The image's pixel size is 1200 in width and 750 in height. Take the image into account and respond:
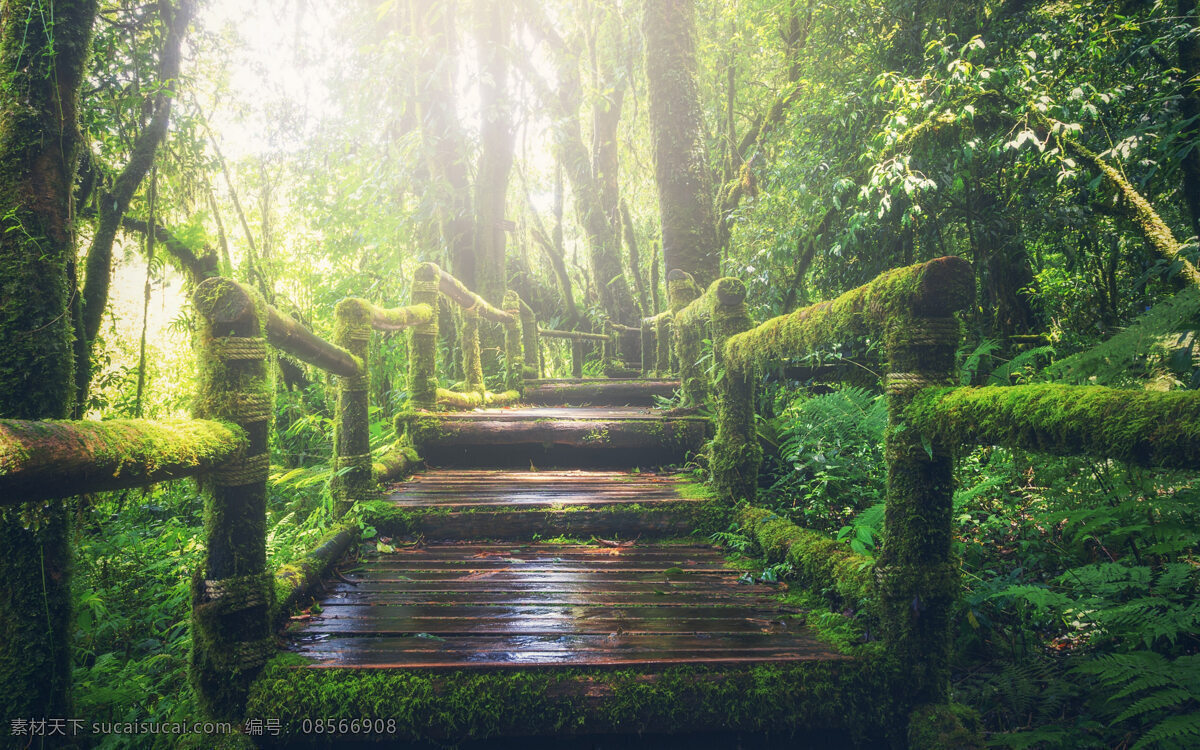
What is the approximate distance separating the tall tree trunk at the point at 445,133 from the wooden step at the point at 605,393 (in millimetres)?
3058

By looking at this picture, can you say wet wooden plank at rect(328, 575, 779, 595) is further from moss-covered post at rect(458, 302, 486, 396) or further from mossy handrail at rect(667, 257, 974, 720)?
moss-covered post at rect(458, 302, 486, 396)

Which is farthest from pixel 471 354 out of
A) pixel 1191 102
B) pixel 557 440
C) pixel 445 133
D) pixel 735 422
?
pixel 1191 102

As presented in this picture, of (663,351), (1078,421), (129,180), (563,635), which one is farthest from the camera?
(663,351)

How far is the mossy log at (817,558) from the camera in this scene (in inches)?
82.0

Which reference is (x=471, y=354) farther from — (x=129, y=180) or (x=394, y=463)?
(x=129, y=180)

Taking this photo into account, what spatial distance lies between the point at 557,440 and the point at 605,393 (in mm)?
2346

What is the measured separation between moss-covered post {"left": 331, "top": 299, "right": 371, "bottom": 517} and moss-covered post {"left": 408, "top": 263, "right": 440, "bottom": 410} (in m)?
1.43

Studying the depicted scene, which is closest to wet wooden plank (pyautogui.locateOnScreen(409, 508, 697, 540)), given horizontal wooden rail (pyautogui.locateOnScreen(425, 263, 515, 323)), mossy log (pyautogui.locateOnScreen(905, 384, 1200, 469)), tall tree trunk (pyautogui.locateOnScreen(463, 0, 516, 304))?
mossy log (pyautogui.locateOnScreen(905, 384, 1200, 469))

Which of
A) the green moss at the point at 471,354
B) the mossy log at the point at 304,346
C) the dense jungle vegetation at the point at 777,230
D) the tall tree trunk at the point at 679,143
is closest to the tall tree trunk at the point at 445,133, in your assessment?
the dense jungle vegetation at the point at 777,230

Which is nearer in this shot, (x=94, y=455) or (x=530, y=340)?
(x=94, y=455)

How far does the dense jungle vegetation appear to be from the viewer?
2.10 metres

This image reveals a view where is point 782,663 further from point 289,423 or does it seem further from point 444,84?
point 444,84

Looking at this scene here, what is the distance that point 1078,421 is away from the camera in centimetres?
125

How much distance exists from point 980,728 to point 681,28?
7.63 m
